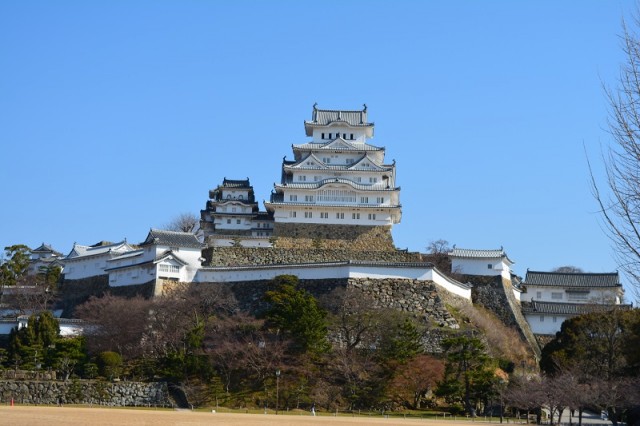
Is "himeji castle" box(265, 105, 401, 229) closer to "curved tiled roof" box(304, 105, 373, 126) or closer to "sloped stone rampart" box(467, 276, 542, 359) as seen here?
"curved tiled roof" box(304, 105, 373, 126)

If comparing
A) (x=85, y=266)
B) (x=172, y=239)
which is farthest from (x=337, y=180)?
(x=85, y=266)

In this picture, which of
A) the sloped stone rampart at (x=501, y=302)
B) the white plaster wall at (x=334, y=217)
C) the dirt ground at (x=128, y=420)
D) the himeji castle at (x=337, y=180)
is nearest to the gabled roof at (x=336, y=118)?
the himeji castle at (x=337, y=180)

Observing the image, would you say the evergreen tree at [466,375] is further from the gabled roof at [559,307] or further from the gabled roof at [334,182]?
the gabled roof at [334,182]

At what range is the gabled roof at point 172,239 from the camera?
41219mm

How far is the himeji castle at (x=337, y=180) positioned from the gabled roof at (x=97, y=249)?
7.79 m

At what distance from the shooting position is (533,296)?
4728cm

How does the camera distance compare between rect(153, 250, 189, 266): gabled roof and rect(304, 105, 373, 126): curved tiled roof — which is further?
rect(304, 105, 373, 126): curved tiled roof

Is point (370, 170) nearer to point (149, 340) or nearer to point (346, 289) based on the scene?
point (346, 289)

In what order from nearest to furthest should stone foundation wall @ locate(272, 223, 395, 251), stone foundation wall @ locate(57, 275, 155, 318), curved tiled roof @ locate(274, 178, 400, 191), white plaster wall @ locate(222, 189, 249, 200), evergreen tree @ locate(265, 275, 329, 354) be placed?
evergreen tree @ locate(265, 275, 329, 354), stone foundation wall @ locate(57, 275, 155, 318), stone foundation wall @ locate(272, 223, 395, 251), curved tiled roof @ locate(274, 178, 400, 191), white plaster wall @ locate(222, 189, 249, 200)

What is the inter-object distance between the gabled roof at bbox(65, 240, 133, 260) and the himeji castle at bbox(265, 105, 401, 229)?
779cm

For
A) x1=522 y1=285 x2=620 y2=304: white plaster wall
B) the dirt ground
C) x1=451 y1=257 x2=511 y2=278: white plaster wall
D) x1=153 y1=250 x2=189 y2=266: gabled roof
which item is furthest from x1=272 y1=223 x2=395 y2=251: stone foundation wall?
the dirt ground

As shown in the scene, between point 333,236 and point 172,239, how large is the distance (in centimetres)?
869

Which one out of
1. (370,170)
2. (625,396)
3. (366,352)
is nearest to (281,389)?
(366,352)

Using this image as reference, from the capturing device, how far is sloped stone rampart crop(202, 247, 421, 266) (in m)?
43.0
